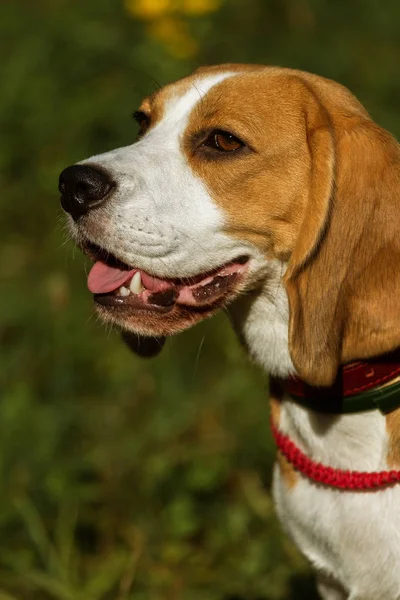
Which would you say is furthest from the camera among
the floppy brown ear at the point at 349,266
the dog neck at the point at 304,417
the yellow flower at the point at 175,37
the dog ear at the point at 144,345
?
the yellow flower at the point at 175,37

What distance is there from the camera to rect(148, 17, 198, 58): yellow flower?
19.1ft

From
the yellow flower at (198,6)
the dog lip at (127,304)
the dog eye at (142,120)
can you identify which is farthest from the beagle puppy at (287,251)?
the yellow flower at (198,6)

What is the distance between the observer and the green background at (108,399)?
4.28 metres

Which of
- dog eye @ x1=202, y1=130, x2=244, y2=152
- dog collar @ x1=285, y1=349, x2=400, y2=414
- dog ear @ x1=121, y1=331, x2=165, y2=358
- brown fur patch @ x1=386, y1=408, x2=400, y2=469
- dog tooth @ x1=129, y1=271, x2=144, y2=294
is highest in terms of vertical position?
dog eye @ x1=202, y1=130, x2=244, y2=152

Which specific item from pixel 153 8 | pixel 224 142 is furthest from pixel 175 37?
pixel 224 142

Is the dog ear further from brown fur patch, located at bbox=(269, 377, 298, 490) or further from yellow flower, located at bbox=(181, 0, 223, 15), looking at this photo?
yellow flower, located at bbox=(181, 0, 223, 15)

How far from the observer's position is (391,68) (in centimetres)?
792

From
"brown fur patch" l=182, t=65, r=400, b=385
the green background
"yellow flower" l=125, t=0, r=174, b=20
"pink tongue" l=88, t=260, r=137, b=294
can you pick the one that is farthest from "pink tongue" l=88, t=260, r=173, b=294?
"yellow flower" l=125, t=0, r=174, b=20

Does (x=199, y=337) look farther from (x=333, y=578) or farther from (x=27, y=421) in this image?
(x=333, y=578)

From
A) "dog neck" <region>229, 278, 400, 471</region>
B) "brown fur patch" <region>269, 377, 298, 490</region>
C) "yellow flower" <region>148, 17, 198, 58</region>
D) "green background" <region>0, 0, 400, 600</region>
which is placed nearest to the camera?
"dog neck" <region>229, 278, 400, 471</region>

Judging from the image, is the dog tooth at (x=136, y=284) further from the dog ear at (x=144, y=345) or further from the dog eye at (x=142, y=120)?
the dog eye at (x=142, y=120)

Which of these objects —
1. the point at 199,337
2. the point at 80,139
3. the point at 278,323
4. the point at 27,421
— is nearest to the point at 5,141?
the point at 80,139

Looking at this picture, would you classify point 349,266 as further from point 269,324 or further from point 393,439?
point 393,439

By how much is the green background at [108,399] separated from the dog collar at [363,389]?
3.10 ft
